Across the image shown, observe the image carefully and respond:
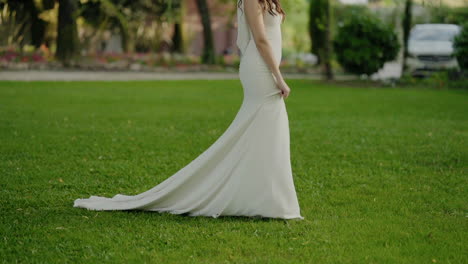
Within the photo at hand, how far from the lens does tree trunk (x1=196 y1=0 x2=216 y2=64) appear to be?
87.6 ft

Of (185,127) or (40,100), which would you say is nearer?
(185,127)

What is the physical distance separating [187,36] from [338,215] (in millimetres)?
26072

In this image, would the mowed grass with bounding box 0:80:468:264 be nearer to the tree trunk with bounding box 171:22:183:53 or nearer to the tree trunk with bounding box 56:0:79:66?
the tree trunk with bounding box 56:0:79:66

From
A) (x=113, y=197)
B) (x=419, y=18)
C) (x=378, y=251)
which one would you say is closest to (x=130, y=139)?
(x=113, y=197)

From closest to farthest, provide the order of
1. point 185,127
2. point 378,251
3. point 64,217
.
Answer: point 378,251 → point 64,217 → point 185,127

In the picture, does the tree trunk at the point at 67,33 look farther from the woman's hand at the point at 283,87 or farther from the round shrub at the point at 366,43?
the woman's hand at the point at 283,87

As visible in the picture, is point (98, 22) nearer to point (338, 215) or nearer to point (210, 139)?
point (210, 139)

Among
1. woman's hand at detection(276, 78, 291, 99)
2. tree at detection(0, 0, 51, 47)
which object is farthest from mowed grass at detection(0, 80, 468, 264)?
tree at detection(0, 0, 51, 47)

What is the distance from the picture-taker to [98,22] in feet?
89.9

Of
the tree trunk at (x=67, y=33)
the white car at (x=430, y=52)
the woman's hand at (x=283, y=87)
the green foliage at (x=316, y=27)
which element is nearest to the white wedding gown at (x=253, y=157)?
the woman's hand at (x=283, y=87)

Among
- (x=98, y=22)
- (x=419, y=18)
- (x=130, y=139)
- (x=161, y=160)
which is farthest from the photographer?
(x=419, y=18)

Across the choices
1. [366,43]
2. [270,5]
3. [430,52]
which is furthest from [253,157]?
[430,52]

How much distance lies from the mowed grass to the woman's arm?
113 cm

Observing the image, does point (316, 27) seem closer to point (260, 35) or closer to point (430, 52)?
point (430, 52)
